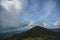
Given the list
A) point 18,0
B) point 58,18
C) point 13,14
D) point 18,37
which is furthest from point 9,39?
point 58,18

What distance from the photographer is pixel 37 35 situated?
3.42 meters

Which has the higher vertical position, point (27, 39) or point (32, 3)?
point (32, 3)

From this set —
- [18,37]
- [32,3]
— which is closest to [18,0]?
[32,3]

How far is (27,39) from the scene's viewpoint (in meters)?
3.40

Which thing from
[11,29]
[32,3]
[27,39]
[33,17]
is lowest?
[27,39]

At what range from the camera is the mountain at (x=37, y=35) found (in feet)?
11.2

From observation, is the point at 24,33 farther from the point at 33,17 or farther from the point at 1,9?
the point at 1,9

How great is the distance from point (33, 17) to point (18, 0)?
0.44 m

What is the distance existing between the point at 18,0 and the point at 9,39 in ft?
2.55

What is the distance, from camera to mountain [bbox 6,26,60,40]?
3404mm

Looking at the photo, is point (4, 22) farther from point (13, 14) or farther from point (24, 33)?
point (24, 33)

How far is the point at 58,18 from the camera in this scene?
11.4 feet

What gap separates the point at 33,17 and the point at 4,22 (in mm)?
571

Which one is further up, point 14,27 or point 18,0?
point 18,0
